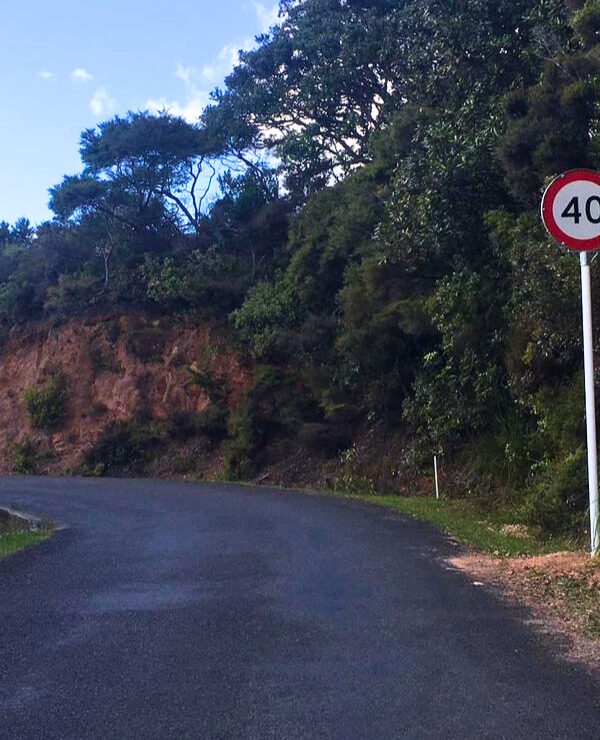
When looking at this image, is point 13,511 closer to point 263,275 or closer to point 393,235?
point 393,235

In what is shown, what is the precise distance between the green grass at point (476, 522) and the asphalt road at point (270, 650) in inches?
34.5

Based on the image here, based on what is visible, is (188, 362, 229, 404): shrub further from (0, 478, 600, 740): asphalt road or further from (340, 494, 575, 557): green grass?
(0, 478, 600, 740): asphalt road

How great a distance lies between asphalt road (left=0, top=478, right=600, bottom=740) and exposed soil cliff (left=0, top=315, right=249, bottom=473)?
26.9 meters

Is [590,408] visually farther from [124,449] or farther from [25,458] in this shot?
[25,458]

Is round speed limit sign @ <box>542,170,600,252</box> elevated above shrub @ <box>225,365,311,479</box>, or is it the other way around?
round speed limit sign @ <box>542,170,600,252</box>

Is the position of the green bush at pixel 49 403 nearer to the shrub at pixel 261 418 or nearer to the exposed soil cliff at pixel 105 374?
the exposed soil cliff at pixel 105 374

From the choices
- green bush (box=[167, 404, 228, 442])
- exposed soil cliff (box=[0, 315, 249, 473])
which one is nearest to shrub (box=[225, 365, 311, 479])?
green bush (box=[167, 404, 228, 442])

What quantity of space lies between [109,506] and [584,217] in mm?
13267

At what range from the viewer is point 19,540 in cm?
1491

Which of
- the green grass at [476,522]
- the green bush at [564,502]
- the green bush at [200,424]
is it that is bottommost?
the green grass at [476,522]

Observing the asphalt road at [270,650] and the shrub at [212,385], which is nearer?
the asphalt road at [270,650]

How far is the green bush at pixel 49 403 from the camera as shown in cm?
4259

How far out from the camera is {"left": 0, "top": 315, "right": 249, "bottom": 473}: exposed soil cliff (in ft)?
132

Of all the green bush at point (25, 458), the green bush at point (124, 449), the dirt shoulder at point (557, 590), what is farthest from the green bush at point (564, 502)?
the green bush at point (25, 458)
